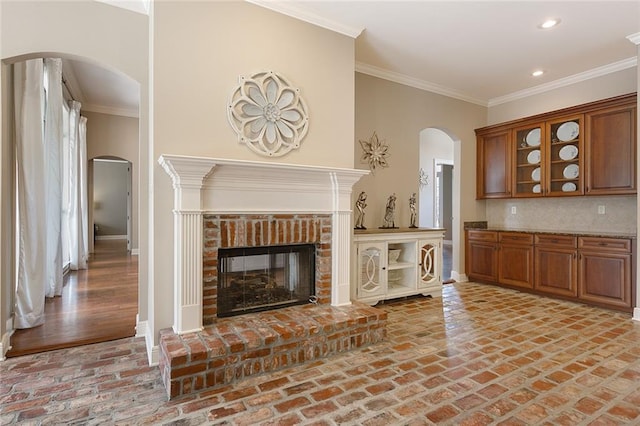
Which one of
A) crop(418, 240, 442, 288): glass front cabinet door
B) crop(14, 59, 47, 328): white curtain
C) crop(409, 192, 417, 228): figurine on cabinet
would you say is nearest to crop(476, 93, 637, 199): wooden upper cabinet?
crop(409, 192, 417, 228): figurine on cabinet

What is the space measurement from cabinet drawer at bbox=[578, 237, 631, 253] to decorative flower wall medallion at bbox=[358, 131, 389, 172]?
8.08ft

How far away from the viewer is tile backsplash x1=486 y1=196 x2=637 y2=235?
13.7ft

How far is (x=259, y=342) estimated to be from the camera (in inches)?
92.1

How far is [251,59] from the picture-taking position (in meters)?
2.83

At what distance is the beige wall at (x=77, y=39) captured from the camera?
8.38ft

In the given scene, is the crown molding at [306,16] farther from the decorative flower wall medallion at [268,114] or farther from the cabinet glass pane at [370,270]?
the cabinet glass pane at [370,270]

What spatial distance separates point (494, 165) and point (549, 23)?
7.47 feet

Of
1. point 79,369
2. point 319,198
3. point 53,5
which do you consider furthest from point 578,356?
point 53,5

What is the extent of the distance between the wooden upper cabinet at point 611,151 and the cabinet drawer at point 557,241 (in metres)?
0.61

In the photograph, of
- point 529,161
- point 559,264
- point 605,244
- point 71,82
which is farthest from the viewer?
point 71,82

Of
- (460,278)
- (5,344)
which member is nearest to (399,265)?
(460,278)

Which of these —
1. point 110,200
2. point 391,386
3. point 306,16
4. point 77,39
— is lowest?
point 391,386

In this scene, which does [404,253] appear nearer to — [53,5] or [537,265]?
[537,265]

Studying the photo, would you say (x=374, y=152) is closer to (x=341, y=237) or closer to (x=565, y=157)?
(x=341, y=237)
